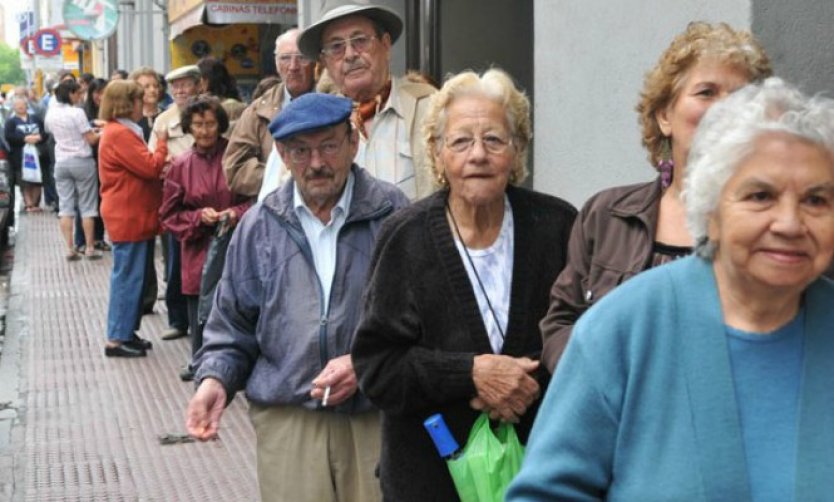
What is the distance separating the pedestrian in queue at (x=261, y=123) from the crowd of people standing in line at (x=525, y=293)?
1315mm

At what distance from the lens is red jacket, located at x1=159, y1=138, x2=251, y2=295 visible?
30.4 ft

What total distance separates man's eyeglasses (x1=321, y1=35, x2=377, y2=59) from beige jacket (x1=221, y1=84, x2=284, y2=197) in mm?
2761

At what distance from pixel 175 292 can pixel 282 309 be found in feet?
23.6

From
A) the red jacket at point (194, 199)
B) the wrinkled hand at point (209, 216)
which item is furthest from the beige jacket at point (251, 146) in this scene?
the red jacket at point (194, 199)

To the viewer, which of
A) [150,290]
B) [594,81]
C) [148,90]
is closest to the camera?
[594,81]

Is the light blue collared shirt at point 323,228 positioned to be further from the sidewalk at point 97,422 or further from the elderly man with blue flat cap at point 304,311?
the sidewalk at point 97,422

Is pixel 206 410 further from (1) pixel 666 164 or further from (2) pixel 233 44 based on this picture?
(2) pixel 233 44

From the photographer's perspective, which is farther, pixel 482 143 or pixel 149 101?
pixel 149 101

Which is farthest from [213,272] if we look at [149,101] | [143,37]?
[143,37]

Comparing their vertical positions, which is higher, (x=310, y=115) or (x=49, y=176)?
(x=310, y=115)

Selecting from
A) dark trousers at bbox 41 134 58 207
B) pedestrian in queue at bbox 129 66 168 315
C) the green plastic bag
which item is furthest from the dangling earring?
dark trousers at bbox 41 134 58 207

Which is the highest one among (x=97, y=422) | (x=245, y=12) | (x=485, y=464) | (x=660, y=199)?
(x=245, y=12)

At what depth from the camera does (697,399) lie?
2504mm

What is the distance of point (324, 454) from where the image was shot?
182 inches
